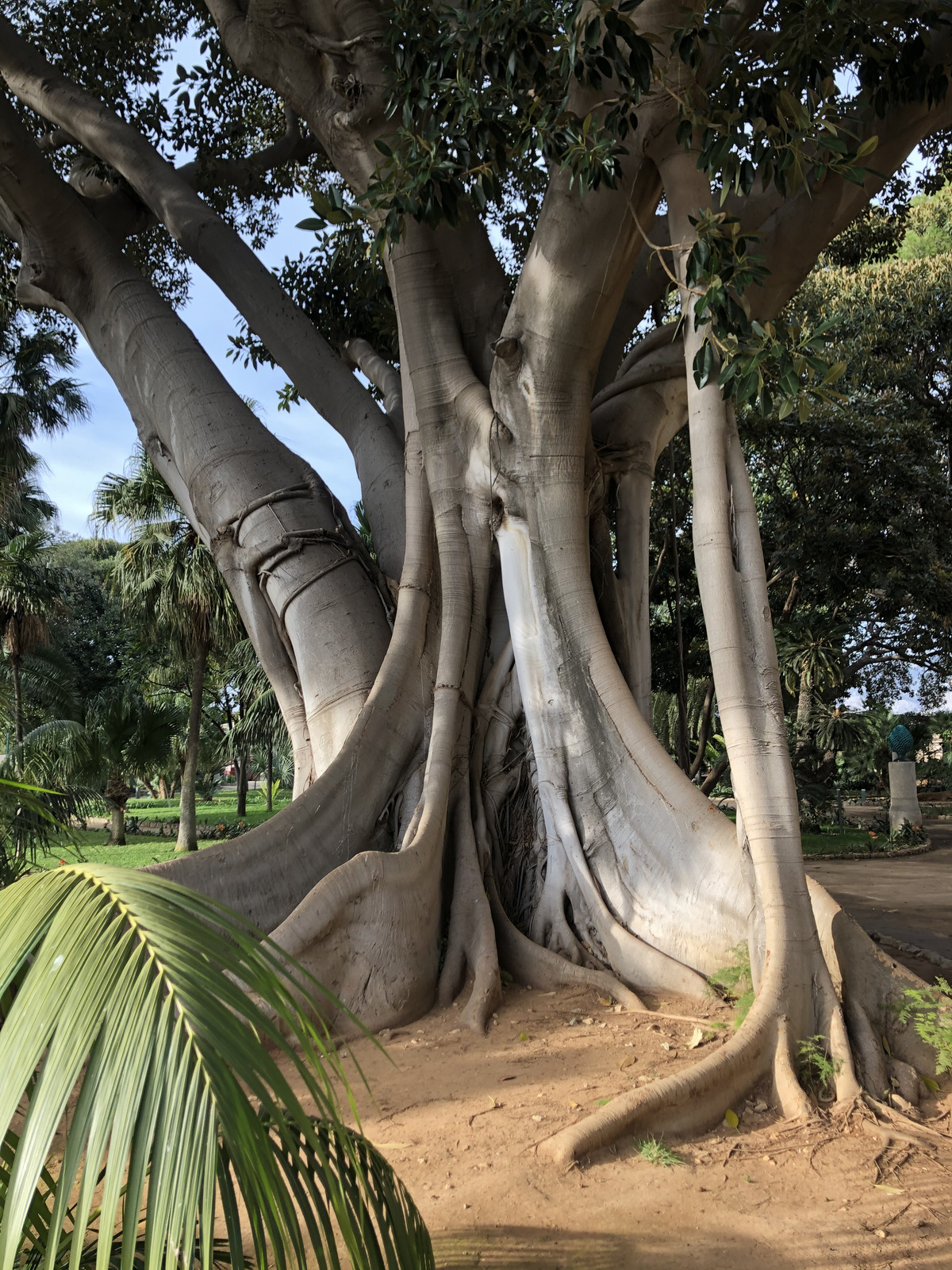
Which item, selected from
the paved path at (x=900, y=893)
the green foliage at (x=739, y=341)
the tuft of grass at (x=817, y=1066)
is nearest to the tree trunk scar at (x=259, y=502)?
the green foliage at (x=739, y=341)

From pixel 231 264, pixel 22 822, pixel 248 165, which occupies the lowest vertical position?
pixel 22 822

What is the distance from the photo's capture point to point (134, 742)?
54.9ft

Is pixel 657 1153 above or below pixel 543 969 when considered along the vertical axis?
below

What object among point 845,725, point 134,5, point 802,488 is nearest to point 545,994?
point 134,5

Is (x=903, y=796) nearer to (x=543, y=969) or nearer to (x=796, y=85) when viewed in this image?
(x=543, y=969)

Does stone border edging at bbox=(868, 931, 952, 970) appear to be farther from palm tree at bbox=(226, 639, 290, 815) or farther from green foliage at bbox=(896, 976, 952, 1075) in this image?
palm tree at bbox=(226, 639, 290, 815)

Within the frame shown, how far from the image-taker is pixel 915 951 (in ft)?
18.5

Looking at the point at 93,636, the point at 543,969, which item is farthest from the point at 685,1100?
the point at 93,636

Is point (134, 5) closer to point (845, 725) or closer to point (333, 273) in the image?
point (333, 273)

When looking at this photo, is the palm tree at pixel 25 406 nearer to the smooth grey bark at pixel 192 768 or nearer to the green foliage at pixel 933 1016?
the smooth grey bark at pixel 192 768

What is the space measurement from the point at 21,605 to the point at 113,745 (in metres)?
3.08

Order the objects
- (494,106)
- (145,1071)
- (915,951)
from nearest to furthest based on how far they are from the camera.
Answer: (145,1071) → (494,106) → (915,951)

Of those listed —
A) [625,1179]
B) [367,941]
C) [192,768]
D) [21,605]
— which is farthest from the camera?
[21,605]

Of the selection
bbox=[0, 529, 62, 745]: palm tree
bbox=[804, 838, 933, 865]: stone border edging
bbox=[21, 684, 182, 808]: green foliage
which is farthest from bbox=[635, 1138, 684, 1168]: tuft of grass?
bbox=[0, 529, 62, 745]: palm tree
